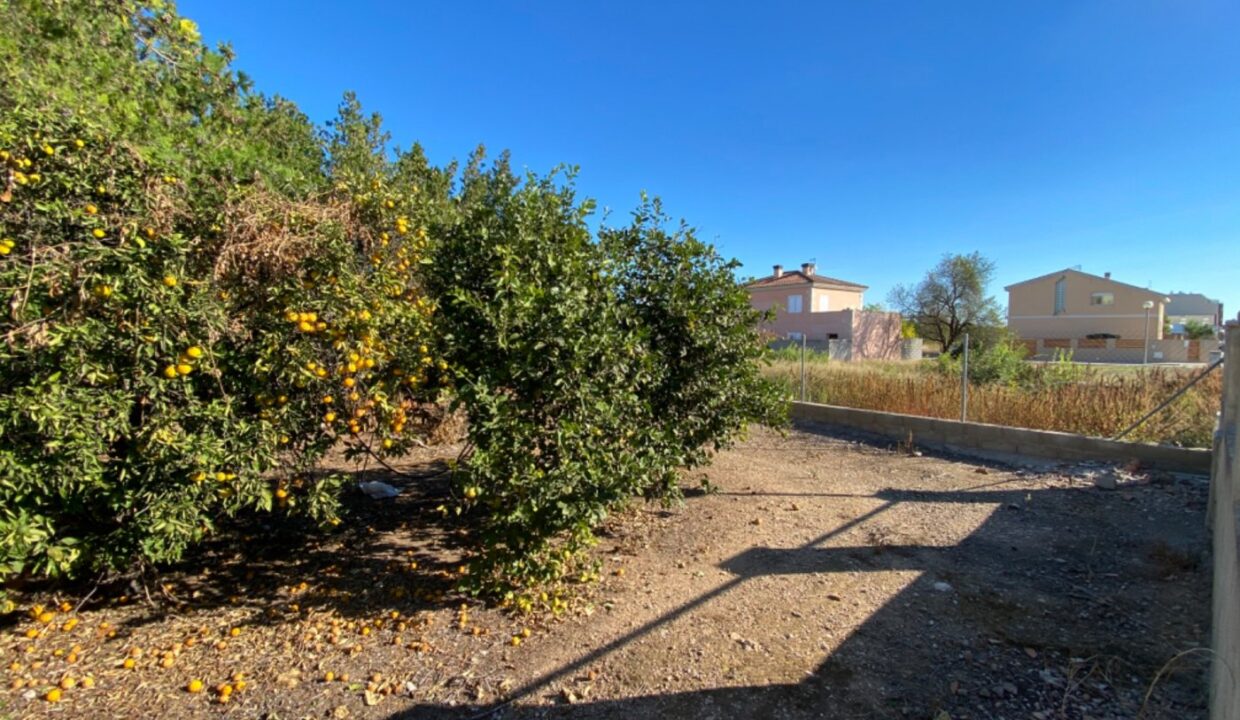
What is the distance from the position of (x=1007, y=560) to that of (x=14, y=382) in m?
6.00

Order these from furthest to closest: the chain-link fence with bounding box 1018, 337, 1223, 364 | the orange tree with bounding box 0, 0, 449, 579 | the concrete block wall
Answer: the chain-link fence with bounding box 1018, 337, 1223, 364
the concrete block wall
the orange tree with bounding box 0, 0, 449, 579

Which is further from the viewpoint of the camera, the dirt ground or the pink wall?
the pink wall

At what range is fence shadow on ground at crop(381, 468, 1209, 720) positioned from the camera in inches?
98.5

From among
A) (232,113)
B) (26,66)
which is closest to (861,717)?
(26,66)

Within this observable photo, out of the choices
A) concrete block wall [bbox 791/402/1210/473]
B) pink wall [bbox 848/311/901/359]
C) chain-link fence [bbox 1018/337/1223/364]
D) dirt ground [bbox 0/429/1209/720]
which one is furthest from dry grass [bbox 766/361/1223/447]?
pink wall [bbox 848/311/901/359]

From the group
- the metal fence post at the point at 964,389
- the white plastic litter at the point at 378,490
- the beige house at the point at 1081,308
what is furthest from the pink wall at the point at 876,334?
the white plastic litter at the point at 378,490

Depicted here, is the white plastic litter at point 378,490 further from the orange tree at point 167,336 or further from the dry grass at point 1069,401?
the dry grass at point 1069,401

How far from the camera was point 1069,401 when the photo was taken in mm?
7219

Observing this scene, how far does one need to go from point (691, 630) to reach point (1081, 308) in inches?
1860

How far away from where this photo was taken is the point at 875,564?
13.1 ft

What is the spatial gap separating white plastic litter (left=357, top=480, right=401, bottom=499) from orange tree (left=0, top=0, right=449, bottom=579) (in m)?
1.89

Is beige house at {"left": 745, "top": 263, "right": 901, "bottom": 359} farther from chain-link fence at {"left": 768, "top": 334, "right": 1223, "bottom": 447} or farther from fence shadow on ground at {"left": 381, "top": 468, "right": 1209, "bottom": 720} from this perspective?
fence shadow on ground at {"left": 381, "top": 468, "right": 1209, "bottom": 720}

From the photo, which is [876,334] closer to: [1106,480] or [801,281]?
[801,281]

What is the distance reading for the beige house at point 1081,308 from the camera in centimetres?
3497
